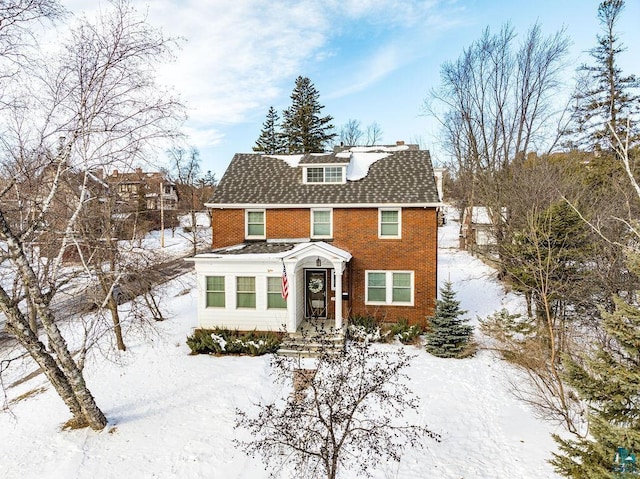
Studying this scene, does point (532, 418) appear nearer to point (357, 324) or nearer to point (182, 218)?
point (357, 324)

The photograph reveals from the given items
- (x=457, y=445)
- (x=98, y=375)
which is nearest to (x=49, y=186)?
(x=98, y=375)

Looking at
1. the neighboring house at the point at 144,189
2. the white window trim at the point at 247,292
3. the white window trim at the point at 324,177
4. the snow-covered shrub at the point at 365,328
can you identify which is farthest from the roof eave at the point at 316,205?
the snow-covered shrub at the point at 365,328

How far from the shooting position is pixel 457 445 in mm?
7941

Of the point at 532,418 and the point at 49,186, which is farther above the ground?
the point at 49,186

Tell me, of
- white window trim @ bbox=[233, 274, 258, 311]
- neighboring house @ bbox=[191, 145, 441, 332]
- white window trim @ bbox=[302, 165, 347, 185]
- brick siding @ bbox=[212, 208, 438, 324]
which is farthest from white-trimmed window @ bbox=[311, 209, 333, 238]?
white window trim @ bbox=[233, 274, 258, 311]

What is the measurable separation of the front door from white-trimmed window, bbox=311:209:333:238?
1643 millimetres

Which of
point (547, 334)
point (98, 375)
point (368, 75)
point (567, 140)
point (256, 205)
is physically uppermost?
point (368, 75)

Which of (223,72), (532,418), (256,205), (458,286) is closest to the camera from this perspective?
(532,418)

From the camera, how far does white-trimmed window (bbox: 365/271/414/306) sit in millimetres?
15062

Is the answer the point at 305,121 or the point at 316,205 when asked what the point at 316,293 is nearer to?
the point at 316,205

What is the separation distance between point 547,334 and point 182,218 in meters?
55.6

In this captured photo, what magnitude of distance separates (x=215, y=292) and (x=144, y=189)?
20.2 meters

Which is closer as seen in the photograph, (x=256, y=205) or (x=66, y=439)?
(x=66, y=439)

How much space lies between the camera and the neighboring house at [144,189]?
29.5 ft
